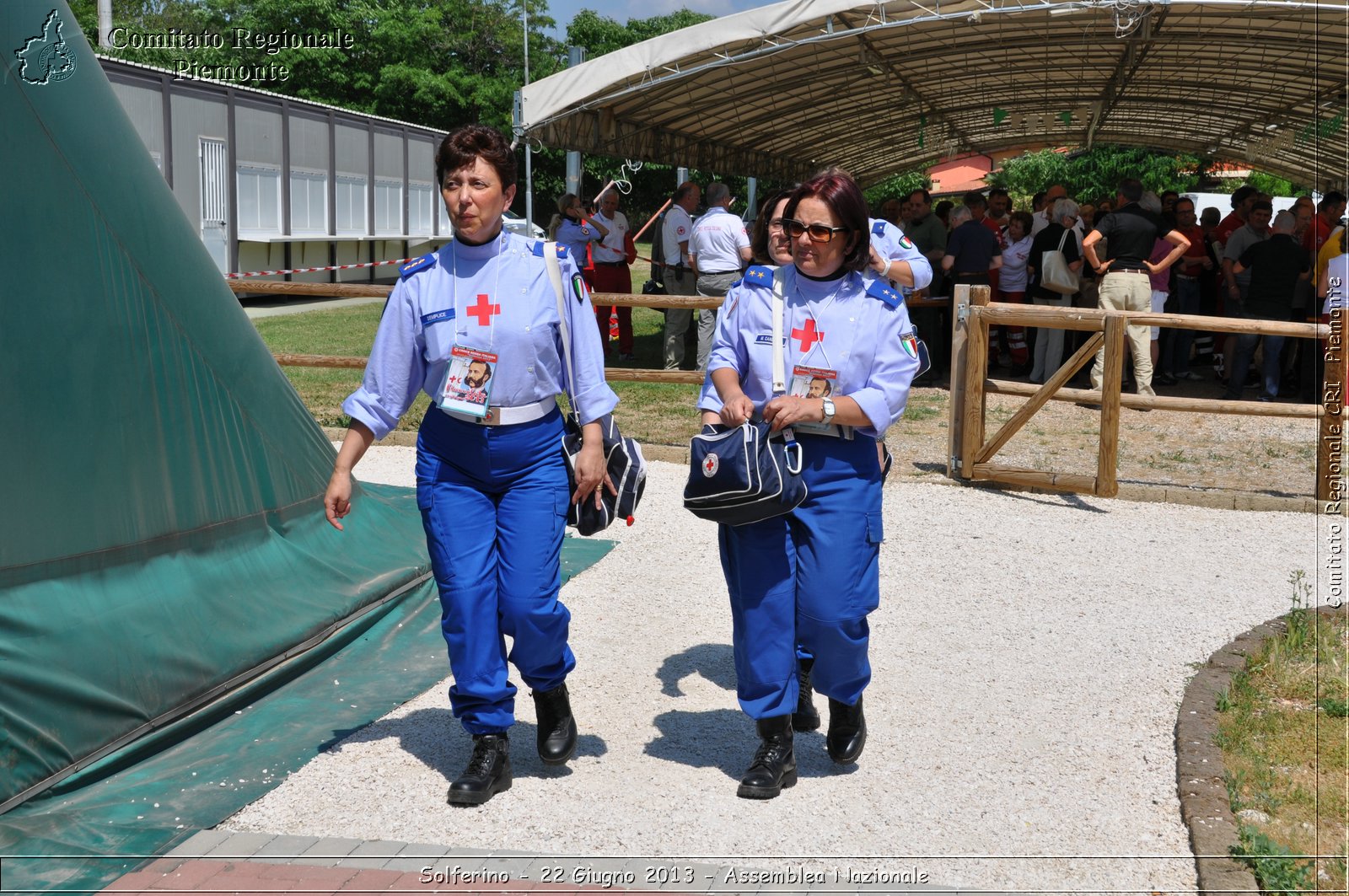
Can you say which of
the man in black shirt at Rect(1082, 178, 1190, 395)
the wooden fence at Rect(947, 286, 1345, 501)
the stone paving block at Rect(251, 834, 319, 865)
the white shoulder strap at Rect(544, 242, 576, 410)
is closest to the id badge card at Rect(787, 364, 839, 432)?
the white shoulder strap at Rect(544, 242, 576, 410)

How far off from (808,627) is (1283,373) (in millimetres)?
10814

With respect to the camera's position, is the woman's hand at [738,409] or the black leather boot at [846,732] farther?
the black leather boot at [846,732]

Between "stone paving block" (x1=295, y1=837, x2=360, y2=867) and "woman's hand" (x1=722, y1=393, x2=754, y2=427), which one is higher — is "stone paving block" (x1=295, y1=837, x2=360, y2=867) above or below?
below

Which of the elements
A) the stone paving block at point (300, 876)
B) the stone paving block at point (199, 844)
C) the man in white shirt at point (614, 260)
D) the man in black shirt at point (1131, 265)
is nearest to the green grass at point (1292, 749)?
the stone paving block at point (300, 876)

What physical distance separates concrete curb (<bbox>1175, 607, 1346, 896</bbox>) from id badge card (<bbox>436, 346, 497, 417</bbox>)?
2244mm

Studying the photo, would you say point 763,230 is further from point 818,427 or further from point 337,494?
point 337,494

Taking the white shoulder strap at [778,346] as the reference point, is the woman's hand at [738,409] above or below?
below

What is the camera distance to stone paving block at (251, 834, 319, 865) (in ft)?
10.8

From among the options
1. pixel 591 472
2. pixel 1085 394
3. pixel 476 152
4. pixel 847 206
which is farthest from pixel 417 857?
pixel 1085 394

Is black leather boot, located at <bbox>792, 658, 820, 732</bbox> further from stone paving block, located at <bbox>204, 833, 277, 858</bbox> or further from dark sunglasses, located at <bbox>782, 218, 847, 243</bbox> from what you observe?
stone paving block, located at <bbox>204, 833, 277, 858</bbox>

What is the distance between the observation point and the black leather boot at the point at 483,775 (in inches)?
144

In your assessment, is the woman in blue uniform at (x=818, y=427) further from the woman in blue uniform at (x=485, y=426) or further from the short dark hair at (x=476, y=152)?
the short dark hair at (x=476, y=152)

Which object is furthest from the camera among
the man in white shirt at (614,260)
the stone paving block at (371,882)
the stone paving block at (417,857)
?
the man in white shirt at (614,260)

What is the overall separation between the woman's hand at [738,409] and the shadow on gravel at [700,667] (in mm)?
1436
